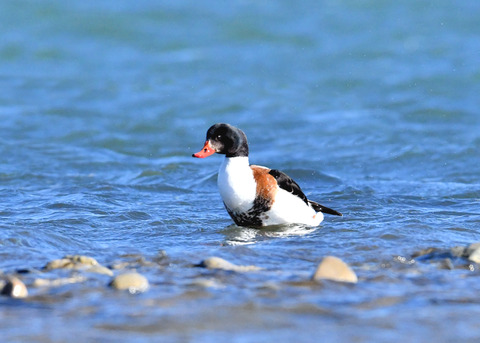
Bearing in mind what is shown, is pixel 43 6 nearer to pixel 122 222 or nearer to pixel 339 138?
pixel 339 138

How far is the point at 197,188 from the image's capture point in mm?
10711

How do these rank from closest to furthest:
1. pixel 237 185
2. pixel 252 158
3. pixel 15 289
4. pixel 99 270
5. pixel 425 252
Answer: pixel 15 289, pixel 99 270, pixel 425 252, pixel 237 185, pixel 252 158

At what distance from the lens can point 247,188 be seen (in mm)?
7523

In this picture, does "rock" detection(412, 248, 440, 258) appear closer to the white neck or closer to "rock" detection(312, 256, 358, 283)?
"rock" detection(312, 256, 358, 283)

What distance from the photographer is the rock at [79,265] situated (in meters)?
5.37

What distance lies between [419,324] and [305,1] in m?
19.5

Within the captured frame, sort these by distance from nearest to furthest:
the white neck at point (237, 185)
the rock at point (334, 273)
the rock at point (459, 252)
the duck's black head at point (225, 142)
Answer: the rock at point (334, 273), the rock at point (459, 252), the white neck at point (237, 185), the duck's black head at point (225, 142)

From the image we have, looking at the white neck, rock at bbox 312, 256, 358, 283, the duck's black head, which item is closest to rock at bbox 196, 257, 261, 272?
rock at bbox 312, 256, 358, 283

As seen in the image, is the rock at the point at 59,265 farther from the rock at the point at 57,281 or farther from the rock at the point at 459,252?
the rock at the point at 459,252

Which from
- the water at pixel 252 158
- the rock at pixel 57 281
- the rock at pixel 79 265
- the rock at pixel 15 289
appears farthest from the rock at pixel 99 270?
the rock at pixel 15 289

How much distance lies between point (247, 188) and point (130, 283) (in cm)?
277


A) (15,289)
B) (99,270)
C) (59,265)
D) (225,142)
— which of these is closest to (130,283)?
(99,270)

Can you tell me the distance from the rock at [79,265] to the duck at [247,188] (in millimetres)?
2108

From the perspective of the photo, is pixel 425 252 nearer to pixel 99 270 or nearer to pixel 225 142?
pixel 225 142
